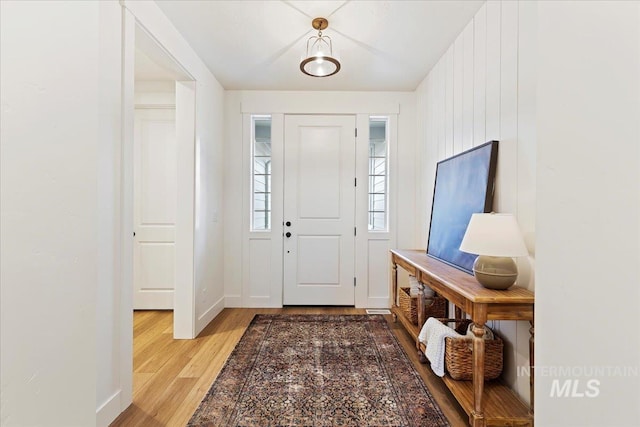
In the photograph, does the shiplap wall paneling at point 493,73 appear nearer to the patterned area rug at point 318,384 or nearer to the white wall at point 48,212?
the patterned area rug at point 318,384

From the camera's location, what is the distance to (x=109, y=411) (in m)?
1.63

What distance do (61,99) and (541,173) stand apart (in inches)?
44.3

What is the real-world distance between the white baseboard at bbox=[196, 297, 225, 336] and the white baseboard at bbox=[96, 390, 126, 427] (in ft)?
3.73

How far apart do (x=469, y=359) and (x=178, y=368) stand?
6.56 feet

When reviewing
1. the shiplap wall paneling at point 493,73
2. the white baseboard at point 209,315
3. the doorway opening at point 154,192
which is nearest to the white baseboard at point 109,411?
the white baseboard at point 209,315

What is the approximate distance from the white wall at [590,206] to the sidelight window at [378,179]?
318 centimetres

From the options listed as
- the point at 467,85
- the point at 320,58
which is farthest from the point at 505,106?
the point at 320,58

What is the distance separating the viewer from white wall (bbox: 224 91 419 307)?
3.63 meters

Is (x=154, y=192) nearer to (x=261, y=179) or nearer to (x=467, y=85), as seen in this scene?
(x=261, y=179)

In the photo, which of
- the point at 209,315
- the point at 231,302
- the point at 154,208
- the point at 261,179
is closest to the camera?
the point at 209,315

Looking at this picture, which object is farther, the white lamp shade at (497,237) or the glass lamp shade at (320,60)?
the glass lamp shade at (320,60)

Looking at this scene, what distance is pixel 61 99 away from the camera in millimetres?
786

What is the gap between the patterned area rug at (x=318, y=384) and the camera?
1.68 metres

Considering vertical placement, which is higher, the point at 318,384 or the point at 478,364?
the point at 478,364
